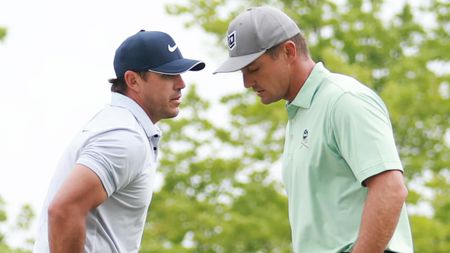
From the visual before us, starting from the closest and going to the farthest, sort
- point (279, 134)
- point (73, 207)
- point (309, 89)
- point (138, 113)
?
point (73, 207), point (309, 89), point (138, 113), point (279, 134)

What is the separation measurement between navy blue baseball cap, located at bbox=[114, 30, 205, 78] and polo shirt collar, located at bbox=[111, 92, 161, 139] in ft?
0.47

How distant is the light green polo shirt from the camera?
4223 mm

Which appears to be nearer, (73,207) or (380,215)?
(380,215)

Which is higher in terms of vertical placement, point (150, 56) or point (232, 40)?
point (232, 40)

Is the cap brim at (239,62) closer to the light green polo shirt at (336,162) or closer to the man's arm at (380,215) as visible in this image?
the light green polo shirt at (336,162)

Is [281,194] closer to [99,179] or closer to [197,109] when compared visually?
[197,109]

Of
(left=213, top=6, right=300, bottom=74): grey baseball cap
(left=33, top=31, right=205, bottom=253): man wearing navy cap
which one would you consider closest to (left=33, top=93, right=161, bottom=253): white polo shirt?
(left=33, top=31, right=205, bottom=253): man wearing navy cap

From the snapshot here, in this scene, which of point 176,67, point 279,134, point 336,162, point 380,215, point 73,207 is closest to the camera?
point 380,215

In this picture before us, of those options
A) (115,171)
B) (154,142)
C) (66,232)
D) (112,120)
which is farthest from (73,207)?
(154,142)

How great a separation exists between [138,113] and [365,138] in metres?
1.19

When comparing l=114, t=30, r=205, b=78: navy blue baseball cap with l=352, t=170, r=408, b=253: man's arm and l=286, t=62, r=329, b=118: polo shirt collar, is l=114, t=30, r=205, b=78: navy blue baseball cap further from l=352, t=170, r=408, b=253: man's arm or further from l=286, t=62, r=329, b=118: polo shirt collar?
l=352, t=170, r=408, b=253: man's arm

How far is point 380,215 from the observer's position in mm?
4125

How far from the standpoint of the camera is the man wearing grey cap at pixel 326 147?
4.18 meters

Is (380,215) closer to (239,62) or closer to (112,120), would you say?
(239,62)
